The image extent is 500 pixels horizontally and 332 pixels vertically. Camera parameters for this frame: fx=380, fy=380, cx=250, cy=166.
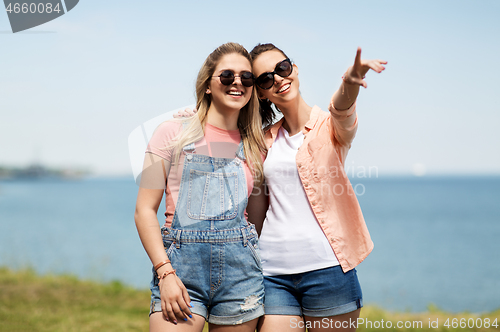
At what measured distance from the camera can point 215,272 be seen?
2291mm

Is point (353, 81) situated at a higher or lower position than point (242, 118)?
higher

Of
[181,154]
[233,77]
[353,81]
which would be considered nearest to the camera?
[353,81]

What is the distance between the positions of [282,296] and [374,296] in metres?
18.6

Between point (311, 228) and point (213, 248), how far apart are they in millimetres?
666

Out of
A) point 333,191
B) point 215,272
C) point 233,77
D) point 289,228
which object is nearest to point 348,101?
point 333,191

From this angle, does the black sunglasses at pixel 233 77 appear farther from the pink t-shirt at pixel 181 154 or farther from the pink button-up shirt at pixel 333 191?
the pink button-up shirt at pixel 333 191

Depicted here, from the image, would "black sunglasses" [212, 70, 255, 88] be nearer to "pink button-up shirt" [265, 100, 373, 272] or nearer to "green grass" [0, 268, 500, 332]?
"pink button-up shirt" [265, 100, 373, 272]

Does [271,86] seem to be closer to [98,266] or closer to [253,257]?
[253,257]

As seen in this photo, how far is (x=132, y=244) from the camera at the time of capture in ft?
94.4

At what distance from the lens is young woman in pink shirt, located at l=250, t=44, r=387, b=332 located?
8.08 ft

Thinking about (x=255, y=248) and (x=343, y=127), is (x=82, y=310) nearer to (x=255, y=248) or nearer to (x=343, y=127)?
(x=255, y=248)

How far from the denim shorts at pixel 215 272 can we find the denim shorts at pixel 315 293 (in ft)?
0.65

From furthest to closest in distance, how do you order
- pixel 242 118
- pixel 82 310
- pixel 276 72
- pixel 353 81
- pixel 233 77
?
pixel 82 310 → pixel 242 118 → pixel 276 72 → pixel 233 77 → pixel 353 81

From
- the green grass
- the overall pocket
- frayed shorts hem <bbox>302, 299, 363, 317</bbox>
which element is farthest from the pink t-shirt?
the green grass
